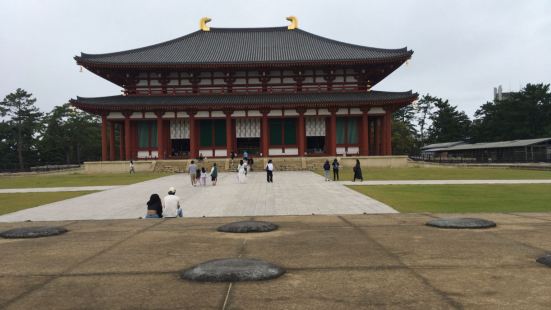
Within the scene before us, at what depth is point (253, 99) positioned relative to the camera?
38781 millimetres

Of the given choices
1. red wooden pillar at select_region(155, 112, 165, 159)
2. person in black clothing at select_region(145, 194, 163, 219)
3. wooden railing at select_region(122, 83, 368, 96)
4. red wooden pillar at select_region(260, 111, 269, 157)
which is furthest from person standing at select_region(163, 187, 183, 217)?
wooden railing at select_region(122, 83, 368, 96)

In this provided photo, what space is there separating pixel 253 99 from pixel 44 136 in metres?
44.8

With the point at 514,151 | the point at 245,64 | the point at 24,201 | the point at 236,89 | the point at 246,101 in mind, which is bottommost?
the point at 24,201

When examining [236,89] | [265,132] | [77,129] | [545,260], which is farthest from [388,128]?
[77,129]

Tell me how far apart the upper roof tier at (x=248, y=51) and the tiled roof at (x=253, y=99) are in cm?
312

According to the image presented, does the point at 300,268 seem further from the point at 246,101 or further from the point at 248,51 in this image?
the point at 248,51

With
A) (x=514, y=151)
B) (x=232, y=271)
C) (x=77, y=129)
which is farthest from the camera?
(x=77, y=129)

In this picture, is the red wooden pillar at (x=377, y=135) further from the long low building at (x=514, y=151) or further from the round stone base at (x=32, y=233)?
the round stone base at (x=32, y=233)

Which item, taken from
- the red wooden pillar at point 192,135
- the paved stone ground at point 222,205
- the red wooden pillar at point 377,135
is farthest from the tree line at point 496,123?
the paved stone ground at point 222,205

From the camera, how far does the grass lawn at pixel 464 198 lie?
12.0 metres

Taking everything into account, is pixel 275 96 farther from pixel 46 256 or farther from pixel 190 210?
pixel 46 256

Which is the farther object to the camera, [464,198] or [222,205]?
[464,198]

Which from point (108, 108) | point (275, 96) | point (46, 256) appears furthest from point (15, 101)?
point (46, 256)

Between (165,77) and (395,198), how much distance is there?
31.3m
